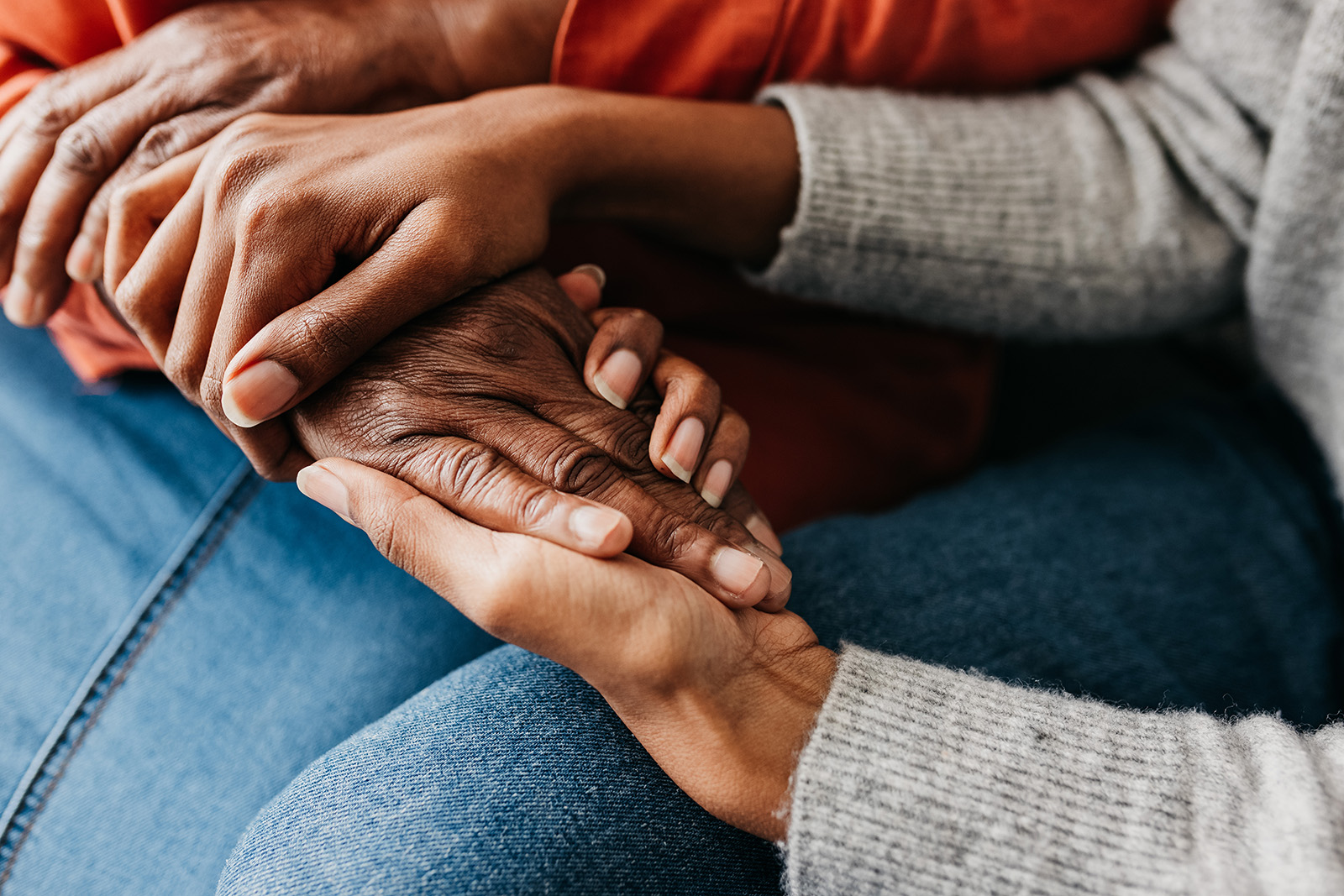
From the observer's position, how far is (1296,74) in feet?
2.51

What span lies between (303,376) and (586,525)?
247 millimetres

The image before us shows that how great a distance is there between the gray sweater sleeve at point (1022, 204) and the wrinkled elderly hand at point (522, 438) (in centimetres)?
31

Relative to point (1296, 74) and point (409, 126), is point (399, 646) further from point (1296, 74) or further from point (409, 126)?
point (1296, 74)

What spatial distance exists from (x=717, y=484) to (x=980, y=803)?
0.99 feet

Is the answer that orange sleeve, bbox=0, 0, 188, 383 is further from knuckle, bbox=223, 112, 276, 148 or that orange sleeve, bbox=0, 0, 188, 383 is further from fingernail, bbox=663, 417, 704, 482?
fingernail, bbox=663, 417, 704, 482

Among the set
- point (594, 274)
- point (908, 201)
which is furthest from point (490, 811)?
point (908, 201)

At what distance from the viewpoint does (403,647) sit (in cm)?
77

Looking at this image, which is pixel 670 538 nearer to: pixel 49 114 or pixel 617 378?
pixel 617 378

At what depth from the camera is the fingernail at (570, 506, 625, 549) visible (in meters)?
0.55

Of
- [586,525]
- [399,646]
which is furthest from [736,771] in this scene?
[399,646]

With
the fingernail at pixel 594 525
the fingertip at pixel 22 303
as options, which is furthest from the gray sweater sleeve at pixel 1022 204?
the fingertip at pixel 22 303

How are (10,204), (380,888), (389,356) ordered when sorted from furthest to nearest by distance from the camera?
1. (10,204)
2. (389,356)
3. (380,888)

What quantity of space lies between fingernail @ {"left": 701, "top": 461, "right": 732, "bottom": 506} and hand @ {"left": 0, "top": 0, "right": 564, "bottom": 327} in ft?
1.72

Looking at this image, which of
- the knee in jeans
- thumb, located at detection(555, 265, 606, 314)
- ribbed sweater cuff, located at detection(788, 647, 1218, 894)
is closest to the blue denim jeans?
the knee in jeans
